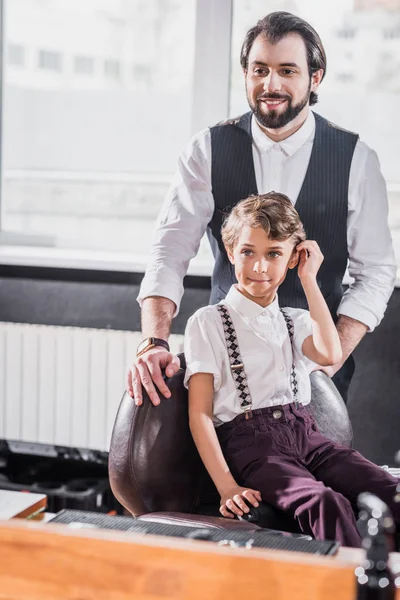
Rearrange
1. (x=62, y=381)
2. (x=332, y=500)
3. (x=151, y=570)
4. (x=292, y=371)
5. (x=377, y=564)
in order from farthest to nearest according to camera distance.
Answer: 1. (x=62, y=381)
2. (x=292, y=371)
3. (x=332, y=500)
4. (x=151, y=570)
5. (x=377, y=564)

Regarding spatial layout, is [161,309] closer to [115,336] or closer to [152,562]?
[115,336]

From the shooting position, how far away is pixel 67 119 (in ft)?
11.8

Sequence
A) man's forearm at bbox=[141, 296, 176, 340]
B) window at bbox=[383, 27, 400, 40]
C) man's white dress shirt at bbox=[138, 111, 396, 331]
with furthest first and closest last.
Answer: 1. window at bbox=[383, 27, 400, 40]
2. man's white dress shirt at bbox=[138, 111, 396, 331]
3. man's forearm at bbox=[141, 296, 176, 340]

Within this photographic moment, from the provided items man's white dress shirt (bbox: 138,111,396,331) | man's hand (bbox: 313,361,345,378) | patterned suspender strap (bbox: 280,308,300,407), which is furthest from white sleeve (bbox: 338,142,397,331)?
patterned suspender strap (bbox: 280,308,300,407)

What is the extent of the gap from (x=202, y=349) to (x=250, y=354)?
125mm

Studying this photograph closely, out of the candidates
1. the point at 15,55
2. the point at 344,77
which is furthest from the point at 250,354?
the point at 15,55

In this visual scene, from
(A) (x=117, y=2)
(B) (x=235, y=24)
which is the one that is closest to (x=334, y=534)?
(B) (x=235, y=24)

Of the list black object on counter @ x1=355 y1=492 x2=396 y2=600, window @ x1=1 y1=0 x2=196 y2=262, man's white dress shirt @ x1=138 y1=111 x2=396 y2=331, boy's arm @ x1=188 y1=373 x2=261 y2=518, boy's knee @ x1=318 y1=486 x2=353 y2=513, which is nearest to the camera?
black object on counter @ x1=355 y1=492 x2=396 y2=600

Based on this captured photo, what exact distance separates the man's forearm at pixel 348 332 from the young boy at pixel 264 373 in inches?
8.1

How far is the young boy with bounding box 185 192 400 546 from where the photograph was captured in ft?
6.57

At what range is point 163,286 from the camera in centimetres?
246

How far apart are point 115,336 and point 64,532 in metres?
1.93

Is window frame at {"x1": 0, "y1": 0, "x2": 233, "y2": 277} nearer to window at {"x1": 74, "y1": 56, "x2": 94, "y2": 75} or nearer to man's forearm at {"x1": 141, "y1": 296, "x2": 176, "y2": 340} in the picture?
window at {"x1": 74, "y1": 56, "x2": 94, "y2": 75}

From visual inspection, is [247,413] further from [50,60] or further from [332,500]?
[50,60]
